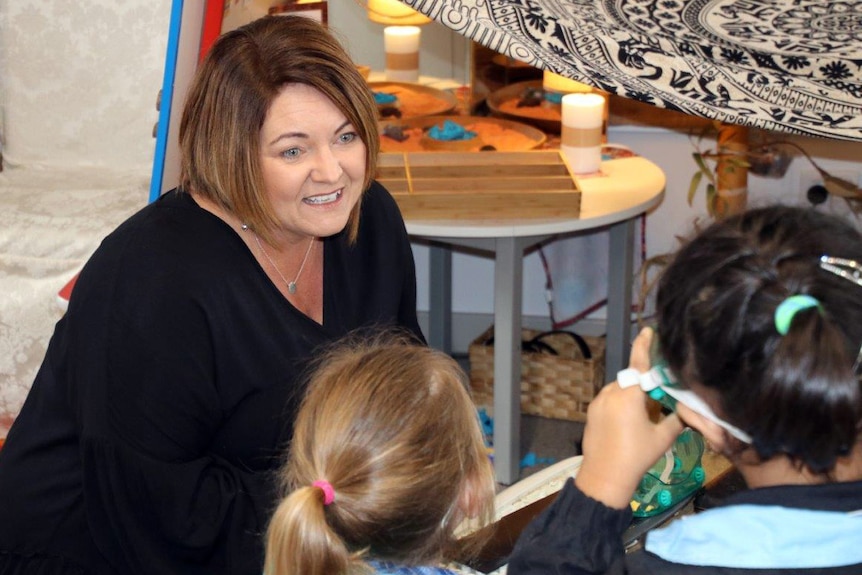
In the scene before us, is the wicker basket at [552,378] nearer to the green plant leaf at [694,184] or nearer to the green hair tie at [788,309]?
the green plant leaf at [694,184]

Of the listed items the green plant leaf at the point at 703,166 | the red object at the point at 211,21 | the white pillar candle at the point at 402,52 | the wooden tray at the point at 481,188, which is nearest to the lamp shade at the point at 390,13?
the white pillar candle at the point at 402,52

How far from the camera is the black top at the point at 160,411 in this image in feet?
3.88

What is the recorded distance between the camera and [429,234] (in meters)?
2.07

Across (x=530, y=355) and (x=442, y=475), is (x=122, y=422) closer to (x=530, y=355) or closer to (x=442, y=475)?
(x=442, y=475)

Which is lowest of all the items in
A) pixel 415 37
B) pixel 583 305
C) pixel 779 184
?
pixel 583 305

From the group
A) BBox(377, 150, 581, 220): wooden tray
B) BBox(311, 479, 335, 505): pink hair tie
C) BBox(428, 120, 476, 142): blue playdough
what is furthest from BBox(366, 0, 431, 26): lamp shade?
BBox(311, 479, 335, 505): pink hair tie

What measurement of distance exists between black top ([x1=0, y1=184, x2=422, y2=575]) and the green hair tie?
670 mm

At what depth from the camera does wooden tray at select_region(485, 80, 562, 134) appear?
2438 millimetres

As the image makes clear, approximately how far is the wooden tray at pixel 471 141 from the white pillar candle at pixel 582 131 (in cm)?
9

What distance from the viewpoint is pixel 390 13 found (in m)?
2.30

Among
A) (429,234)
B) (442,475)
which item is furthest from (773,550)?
(429,234)

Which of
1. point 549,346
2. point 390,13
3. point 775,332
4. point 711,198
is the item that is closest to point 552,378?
point 549,346

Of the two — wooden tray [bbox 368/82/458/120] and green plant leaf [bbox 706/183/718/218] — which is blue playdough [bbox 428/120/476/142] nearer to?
wooden tray [bbox 368/82/458/120]

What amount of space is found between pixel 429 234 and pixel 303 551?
4.18 ft
